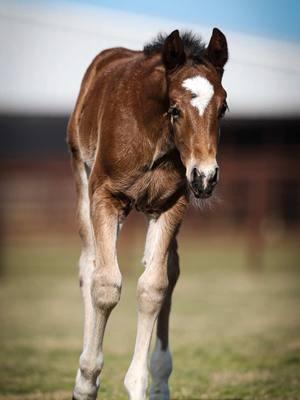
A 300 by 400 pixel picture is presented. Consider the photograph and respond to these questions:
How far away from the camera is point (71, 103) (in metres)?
24.5

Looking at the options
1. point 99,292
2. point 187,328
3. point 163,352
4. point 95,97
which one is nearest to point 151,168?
point 99,292

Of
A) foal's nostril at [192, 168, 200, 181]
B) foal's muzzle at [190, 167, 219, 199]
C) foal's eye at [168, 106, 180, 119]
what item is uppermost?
foal's eye at [168, 106, 180, 119]

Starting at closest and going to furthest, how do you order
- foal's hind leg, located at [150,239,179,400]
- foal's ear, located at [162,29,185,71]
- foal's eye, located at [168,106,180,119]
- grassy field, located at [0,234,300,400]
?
foal's eye, located at [168,106,180,119]
foal's ear, located at [162,29,185,71]
foal's hind leg, located at [150,239,179,400]
grassy field, located at [0,234,300,400]

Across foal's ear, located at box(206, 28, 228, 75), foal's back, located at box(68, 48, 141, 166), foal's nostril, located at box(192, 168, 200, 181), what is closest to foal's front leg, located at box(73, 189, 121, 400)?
foal's back, located at box(68, 48, 141, 166)

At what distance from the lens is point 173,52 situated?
16.0 ft

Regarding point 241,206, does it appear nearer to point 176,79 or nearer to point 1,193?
point 1,193

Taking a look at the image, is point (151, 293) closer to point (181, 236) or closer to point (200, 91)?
point (200, 91)

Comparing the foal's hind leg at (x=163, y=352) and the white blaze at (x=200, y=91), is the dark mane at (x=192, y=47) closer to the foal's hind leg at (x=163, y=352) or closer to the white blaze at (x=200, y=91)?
the white blaze at (x=200, y=91)

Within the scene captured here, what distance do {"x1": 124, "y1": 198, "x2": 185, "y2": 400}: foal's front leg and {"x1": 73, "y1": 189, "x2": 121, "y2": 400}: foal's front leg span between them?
178mm

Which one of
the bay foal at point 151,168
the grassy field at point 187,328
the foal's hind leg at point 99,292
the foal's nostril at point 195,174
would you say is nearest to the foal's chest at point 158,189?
the bay foal at point 151,168

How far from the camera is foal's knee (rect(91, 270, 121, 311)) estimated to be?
5.12 m

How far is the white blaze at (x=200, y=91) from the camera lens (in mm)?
4582

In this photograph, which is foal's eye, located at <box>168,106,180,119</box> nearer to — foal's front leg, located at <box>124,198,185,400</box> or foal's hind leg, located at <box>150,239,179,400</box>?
foal's front leg, located at <box>124,198,185,400</box>

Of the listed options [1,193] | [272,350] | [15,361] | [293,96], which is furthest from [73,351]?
[293,96]
